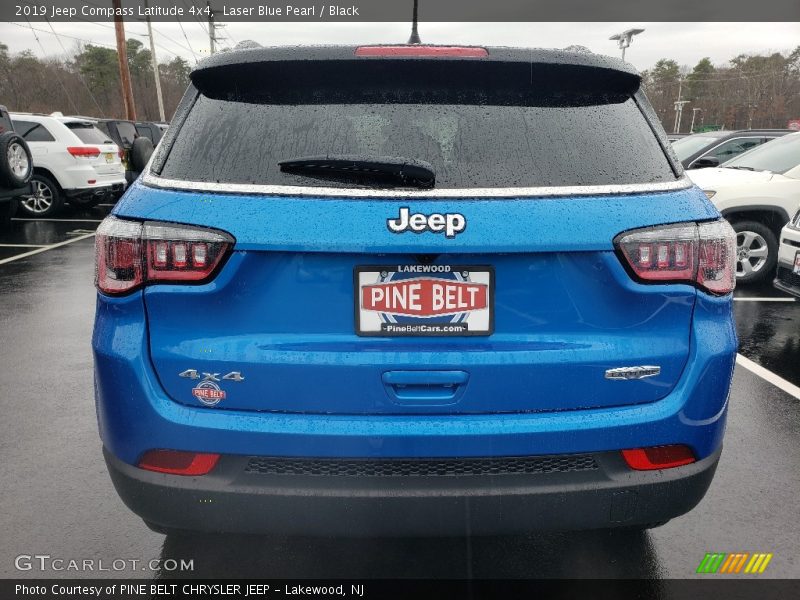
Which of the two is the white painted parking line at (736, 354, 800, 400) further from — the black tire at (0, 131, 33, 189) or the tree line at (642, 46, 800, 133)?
the tree line at (642, 46, 800, 133)

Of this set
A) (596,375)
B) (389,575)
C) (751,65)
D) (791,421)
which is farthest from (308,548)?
(751,65)

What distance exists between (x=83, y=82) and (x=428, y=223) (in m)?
82.5

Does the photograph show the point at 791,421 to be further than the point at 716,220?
Yes

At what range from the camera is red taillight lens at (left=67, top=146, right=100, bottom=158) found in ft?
42.8

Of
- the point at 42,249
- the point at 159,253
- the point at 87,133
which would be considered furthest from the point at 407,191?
the point at 87,133

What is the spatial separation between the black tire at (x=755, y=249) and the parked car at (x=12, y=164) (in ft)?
31.9

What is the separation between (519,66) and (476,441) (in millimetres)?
1115

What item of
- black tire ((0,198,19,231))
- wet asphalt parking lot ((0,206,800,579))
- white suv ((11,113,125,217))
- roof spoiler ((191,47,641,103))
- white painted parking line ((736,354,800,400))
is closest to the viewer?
roof spoiler ((191,47,641,103))

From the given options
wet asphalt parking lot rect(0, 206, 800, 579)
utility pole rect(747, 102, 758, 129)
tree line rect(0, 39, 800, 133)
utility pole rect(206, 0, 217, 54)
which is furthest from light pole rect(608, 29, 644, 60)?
utility pole rect(747, 102, 758, 129)

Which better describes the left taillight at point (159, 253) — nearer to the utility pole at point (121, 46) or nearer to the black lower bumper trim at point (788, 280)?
the black lower bumper trim at point (788, 280)

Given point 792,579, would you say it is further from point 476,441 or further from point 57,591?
point 57,591

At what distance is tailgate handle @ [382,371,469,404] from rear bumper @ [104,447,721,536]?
0.76ft

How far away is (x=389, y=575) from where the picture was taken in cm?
249

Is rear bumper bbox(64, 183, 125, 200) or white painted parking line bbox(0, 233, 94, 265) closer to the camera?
white painted parking line bbox(0, 233, 94, 265)
